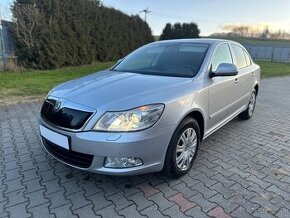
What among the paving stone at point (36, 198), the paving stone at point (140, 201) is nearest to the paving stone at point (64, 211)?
the paving stone at point (36, 198)

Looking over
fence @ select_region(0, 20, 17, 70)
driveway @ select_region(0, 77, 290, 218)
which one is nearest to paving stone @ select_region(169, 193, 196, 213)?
driveway @ select_region(0, 77, 290, 218)

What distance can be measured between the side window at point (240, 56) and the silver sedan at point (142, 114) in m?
0.89

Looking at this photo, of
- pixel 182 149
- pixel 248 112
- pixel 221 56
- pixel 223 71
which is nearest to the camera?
pixel 182 149

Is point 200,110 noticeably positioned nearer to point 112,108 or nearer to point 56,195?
point 112,108

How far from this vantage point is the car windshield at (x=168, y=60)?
3.67 meters

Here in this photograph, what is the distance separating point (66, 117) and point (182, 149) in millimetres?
1341

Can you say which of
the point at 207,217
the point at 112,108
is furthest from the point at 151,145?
the point at 207,217

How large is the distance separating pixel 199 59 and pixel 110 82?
1299 mm

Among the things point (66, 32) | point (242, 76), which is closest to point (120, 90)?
point (242, 76)

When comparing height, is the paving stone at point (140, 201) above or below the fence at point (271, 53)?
below

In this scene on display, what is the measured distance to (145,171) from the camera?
2.76 metres

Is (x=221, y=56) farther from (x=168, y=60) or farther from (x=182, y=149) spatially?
(x=182, y=149)

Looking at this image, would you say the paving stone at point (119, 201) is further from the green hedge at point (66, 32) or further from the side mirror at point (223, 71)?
the green hedge at point (66, 32)

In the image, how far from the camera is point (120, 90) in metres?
2.98
